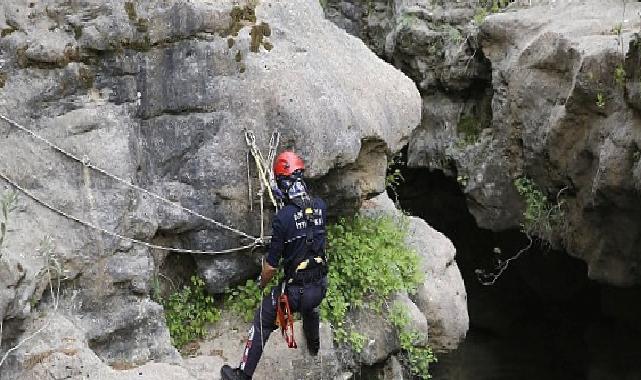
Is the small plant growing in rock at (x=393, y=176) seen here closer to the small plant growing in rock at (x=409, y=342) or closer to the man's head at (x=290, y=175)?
the small plant growing in rock at (x=409, y=342)

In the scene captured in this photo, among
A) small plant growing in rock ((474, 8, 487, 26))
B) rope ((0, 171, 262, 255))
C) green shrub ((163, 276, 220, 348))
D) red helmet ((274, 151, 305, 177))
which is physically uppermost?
red helmet ((274, 151, 305, 177))

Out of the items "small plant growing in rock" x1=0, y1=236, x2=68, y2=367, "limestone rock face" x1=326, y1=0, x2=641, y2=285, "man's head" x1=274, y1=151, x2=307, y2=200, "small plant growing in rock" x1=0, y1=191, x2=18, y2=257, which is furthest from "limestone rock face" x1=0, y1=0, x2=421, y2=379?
"limestone rock face" x1=326, y1=0, x2=641, y2=285

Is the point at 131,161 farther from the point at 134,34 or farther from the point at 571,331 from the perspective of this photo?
the point at 571,331

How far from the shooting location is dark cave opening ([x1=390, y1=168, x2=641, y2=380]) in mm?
13469

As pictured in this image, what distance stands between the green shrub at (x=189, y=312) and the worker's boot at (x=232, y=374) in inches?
27.8

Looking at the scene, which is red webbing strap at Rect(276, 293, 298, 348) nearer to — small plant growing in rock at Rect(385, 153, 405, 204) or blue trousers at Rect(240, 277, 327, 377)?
blue trousers at Rect(240, 277, 327, 377)

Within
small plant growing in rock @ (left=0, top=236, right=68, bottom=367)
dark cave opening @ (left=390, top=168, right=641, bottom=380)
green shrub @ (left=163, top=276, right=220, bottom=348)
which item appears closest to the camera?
small plant growing in rock @ (left=0, top=236, right=68, bottom=367)

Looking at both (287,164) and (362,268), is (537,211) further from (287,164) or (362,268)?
(287,164)

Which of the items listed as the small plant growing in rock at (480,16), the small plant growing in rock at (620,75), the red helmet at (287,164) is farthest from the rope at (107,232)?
the small plant growing in rock at (480,16)

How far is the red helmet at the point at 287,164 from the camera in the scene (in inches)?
255

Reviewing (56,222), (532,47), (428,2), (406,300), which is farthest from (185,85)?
(428,2)

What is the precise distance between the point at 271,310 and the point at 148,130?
2.03 m

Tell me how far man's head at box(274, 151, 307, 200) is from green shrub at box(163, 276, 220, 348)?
148cm

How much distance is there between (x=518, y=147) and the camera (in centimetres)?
1250
